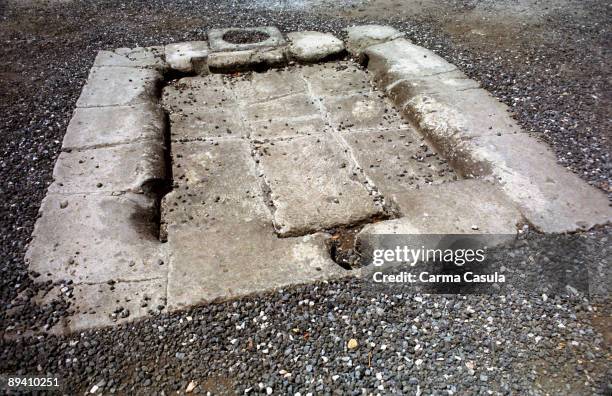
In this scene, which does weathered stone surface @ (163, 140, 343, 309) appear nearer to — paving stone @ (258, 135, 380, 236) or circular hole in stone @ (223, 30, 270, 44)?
paving stone @ (258, 135, 380, 236)

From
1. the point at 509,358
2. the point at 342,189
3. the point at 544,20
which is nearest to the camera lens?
the point at 509,358

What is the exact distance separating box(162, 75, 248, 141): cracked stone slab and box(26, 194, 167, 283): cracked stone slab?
119 cm

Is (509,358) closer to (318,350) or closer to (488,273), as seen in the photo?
(488,273)

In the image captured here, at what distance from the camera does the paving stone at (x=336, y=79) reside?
16.3 ft

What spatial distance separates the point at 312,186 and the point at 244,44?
281cm

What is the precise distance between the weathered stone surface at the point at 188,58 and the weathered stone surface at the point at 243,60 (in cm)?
11

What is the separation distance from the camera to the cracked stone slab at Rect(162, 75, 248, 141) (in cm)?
432

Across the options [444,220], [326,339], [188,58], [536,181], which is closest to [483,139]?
[536,181]

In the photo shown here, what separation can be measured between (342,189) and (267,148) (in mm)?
907

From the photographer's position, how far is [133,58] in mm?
5438

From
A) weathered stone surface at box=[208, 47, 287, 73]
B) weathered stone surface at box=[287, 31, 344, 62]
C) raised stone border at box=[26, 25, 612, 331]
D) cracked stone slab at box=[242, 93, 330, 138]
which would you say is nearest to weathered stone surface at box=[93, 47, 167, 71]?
raised stone border at box=[26, 25, 612, 331]

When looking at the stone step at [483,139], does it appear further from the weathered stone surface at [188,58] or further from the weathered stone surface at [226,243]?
the weathered stone surface at [188,58]

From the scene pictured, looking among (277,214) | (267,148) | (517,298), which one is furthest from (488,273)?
(267,148)

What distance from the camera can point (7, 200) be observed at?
3295mm
